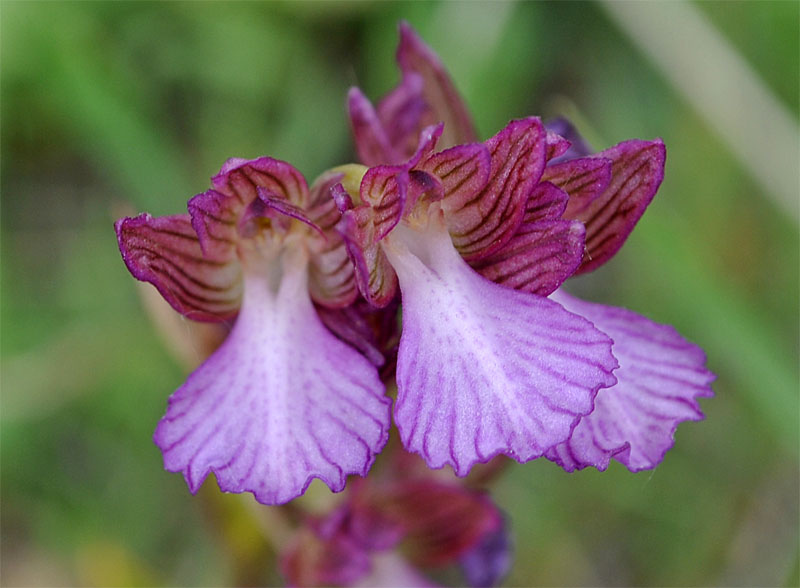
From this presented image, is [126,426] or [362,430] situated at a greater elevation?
[126,426]

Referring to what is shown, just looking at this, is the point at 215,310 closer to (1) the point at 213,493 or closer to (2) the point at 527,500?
(1) the point at 213,493

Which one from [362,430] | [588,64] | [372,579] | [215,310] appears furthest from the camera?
[588,64]

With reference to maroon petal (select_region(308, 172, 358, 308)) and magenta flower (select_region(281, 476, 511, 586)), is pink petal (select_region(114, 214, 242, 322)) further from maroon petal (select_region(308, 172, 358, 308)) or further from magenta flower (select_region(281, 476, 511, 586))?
magenta flower (select_region(281, 476, 511, 586))

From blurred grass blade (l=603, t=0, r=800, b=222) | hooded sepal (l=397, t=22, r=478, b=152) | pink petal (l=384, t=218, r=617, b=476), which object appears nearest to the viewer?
pink petal (l=384, t=218, r=617, b=476)

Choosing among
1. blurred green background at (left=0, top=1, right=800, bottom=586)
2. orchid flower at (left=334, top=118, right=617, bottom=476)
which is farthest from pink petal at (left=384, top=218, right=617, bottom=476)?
blurred green background at (left=0, top=1, right=800, bottom=586)

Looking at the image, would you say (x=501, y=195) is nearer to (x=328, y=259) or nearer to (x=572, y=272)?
(x=572, y=272)

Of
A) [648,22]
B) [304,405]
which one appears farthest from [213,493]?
[648,22]
